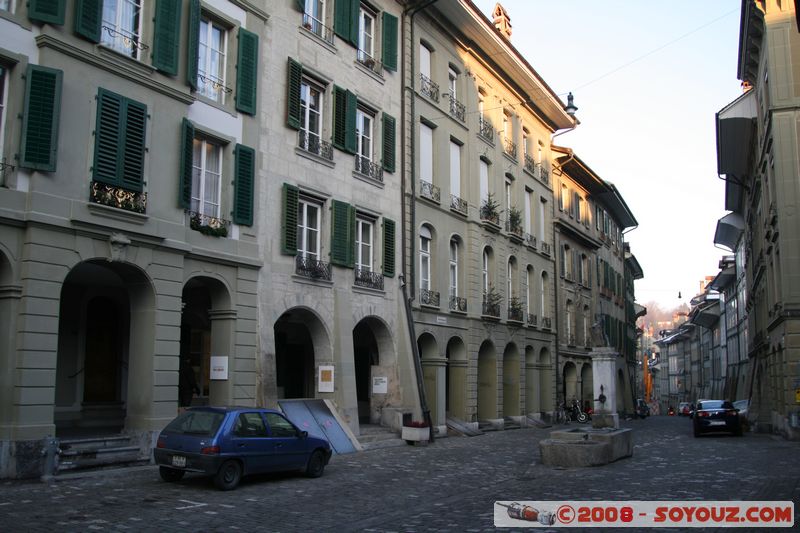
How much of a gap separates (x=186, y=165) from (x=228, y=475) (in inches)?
283

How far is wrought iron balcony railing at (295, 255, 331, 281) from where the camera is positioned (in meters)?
20.5

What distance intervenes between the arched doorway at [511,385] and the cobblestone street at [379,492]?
1390cm

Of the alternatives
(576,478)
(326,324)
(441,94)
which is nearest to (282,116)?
(326,324)

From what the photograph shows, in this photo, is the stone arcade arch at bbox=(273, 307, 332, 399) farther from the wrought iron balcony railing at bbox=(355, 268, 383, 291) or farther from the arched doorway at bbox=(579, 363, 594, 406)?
the arched doorway at bbox=(579, 363, 594, 406)

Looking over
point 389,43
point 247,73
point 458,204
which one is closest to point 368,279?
point 458,204

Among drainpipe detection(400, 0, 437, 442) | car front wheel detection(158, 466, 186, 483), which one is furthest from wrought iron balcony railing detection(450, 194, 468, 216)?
car front wheel detection(158, 466, 186, 483)

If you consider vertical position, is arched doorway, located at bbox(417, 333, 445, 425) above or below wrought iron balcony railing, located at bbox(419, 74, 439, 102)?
below

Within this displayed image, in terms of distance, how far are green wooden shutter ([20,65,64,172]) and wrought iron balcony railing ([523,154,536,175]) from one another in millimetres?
25287

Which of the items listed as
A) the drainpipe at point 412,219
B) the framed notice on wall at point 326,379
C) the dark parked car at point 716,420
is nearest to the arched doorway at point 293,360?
the framed notice on wall at point 326,379

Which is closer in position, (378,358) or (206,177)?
(206,177)

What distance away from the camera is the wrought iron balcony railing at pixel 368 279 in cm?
2292

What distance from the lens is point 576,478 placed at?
14836mm

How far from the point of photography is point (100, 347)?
738 inches

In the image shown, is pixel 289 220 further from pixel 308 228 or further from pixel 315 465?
pixel 315 465
